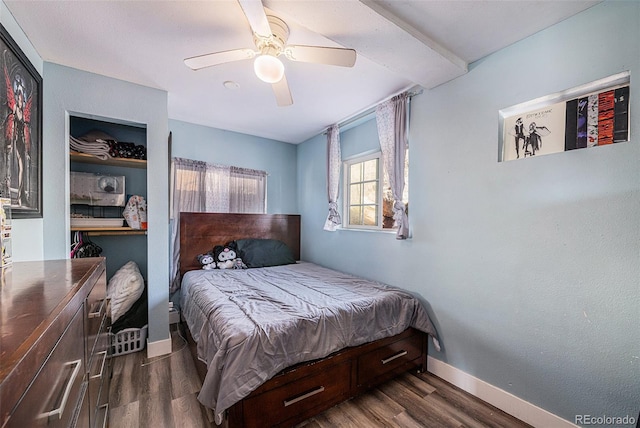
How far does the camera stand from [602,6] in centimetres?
138

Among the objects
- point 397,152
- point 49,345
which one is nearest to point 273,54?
point 397,152

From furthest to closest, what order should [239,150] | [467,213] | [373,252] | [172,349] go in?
[239,150], [373,252], [172,349], [467,213]

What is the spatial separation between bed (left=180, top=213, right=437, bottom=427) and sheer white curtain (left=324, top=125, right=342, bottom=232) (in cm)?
74

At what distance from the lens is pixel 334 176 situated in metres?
3.21

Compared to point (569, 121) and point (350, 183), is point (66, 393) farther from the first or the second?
point (350, 183)

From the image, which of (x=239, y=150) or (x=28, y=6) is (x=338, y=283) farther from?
(x=28, y=6)

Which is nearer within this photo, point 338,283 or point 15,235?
point 15,235

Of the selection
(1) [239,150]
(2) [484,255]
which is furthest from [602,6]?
(1) [239,150]

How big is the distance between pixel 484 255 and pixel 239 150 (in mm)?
3147

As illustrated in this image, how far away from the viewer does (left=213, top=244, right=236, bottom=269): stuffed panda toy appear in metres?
3.17

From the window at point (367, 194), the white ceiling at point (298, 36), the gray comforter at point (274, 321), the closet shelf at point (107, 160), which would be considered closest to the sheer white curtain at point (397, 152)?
the white ceiling at point (298, 36)

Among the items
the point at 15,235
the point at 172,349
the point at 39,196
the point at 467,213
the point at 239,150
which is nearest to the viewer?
the point at 15,235

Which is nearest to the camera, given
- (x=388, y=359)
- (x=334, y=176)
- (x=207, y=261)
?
(x=388, y=359)

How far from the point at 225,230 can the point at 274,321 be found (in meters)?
2.14
